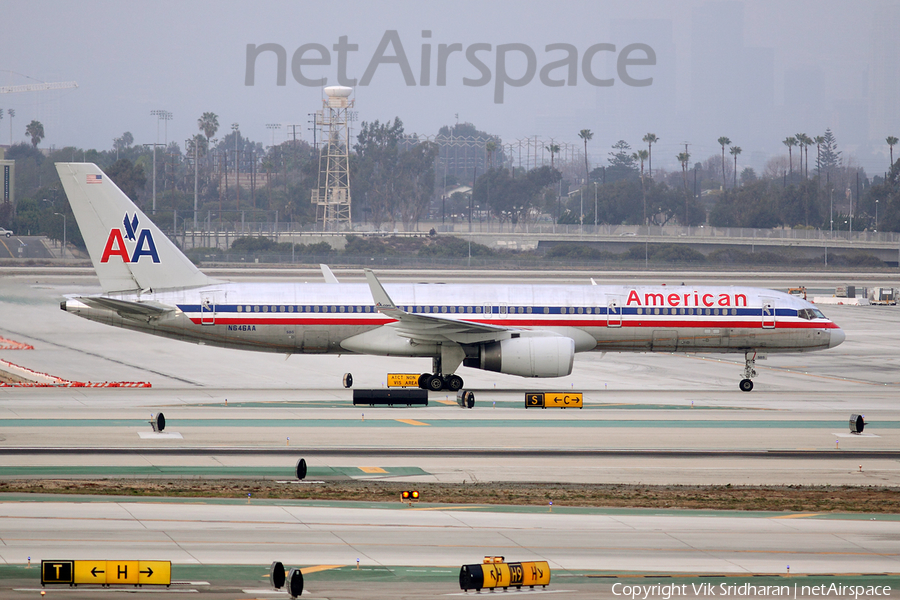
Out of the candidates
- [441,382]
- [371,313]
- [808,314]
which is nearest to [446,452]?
[441,382]

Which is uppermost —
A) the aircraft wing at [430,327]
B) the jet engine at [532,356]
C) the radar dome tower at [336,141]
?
the radar dome tower at [336,141]

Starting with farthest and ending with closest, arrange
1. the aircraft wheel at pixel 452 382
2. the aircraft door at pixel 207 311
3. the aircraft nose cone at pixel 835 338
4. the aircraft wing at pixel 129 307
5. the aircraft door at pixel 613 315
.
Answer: the aircraft nose cone at pixel 835 338 < the aircraft door at pixel 613 315 < the aircraft wheel at pixel 452 382 < the aircraft door at pixel 207 311 < the aircraft wing at pixel 129 307

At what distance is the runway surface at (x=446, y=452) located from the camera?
17109 millimetres

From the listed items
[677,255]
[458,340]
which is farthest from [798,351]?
[677,255]

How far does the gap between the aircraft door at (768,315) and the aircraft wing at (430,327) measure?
11.2 m

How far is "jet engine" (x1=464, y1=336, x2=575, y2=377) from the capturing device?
35406mm

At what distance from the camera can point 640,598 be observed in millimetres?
14594

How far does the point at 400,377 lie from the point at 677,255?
361 ft

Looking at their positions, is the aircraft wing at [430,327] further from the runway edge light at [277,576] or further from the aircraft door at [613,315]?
the runway edge light at [277,576]

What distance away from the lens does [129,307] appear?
35.4 metres

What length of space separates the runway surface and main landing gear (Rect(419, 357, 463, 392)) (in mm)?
637

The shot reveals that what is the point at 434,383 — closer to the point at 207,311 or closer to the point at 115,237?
the point at 207,311

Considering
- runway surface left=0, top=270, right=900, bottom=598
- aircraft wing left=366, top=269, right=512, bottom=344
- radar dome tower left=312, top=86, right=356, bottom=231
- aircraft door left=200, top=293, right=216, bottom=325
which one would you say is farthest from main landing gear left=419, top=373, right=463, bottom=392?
radar dome tower left=312, top=86, right=356, bottom=231

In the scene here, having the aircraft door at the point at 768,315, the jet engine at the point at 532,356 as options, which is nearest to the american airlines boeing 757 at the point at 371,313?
the jet engine at the point at 532,356
